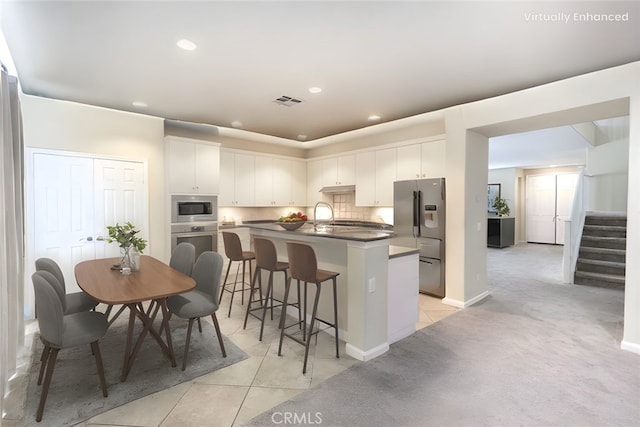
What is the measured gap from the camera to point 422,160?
4844mm

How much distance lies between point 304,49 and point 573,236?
578cm

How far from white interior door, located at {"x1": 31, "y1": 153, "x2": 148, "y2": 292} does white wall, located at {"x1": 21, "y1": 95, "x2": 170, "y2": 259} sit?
16cm

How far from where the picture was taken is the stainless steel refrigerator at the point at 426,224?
441 cm

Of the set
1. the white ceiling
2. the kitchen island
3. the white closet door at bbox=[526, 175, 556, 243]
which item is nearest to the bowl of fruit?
the kitchen island

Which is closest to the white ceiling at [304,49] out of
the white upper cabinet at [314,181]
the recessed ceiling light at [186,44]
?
the recessed ceiling light at [186,44]

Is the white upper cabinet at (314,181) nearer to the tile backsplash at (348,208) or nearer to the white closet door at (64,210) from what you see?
the tile backsplash at (348,208)

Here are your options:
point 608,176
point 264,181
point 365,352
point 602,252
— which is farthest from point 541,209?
point 365,352

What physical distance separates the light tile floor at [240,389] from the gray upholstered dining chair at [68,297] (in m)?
1.20

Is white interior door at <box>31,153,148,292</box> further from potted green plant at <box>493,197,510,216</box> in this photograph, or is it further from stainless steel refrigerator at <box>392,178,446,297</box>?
potted green plant at <box>493,197,510,216</box>

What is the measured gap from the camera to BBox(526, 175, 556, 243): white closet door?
9.81 m

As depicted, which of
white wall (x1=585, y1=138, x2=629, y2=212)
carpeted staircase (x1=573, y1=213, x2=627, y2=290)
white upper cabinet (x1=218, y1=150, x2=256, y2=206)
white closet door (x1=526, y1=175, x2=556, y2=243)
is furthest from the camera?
white closet door (x1=526, y1=175, x2=556, y2=243)

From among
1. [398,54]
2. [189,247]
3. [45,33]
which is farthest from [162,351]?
[398,54]

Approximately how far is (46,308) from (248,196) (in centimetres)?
418

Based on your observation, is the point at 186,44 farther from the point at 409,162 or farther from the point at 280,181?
the point at 280,181
